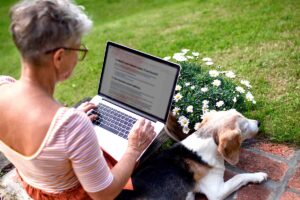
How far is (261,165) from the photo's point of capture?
4020mm

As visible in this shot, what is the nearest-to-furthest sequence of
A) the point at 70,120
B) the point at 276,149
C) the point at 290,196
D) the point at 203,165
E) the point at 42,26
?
the point at 42,26 < the point at 70,120 < the point at 290,196 < the point at 203,165 < the point at 276,149

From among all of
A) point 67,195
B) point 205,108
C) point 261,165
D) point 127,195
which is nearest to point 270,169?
point 261,165

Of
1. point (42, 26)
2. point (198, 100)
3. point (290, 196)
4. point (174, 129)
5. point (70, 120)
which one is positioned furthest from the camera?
point (174, 129)

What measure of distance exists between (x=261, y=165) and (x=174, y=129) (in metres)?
0.97

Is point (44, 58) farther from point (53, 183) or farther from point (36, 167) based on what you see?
point (53, 183)

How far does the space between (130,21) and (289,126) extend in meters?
5.95

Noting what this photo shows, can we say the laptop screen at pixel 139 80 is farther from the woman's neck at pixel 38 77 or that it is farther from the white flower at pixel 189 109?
the woman's neck at pixel 38 77

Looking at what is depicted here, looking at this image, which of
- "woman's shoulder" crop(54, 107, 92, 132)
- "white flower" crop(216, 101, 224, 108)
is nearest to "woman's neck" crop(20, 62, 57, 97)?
"woman's shoulder" crop(54, 107, 92, 132)

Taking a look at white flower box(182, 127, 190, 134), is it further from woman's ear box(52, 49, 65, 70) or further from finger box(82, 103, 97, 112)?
woman's ear box(52, 49, 65, 70)

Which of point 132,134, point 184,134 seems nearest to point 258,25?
point 184,134

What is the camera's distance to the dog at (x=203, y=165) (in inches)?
143

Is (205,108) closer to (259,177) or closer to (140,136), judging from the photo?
(259,177)

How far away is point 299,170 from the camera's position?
12.7ft

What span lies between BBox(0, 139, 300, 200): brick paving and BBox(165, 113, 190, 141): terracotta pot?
0.62m
